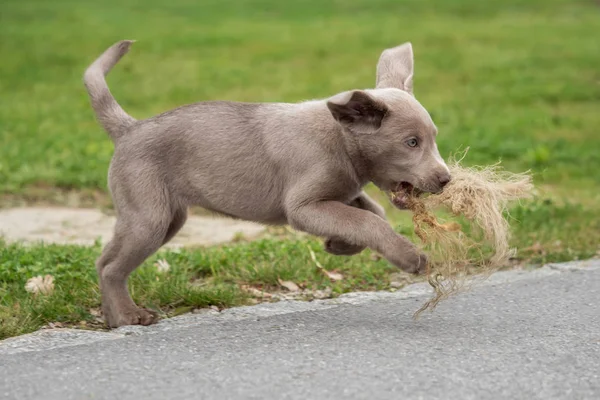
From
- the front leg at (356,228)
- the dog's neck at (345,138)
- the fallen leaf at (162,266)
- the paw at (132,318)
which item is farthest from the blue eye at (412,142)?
the fallen leaf at (162,266)

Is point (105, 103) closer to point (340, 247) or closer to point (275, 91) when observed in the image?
point (340, 247)

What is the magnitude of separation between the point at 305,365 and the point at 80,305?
1.84 metres

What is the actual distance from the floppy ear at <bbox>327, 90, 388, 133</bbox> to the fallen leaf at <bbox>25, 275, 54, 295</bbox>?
81.5 inches

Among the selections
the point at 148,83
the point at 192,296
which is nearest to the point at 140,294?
the point at 192,296

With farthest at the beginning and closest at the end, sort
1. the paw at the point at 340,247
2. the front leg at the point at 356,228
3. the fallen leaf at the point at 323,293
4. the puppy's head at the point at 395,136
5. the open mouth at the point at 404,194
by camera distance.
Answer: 1. the fallen leaf at the point at 323,293
2. the paw at the point at 340,247
3. the open mouth at the point at 404,194
4. the puppy's head at the point at 395,136
5. the front leg at the point at 356,228

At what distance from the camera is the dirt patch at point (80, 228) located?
7.83 meters

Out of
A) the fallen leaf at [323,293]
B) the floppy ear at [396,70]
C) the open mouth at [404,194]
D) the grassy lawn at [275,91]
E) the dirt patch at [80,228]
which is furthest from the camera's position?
the dirt patch at [80,228]

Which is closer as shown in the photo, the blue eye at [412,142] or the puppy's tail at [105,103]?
the blue eye at [412,142]

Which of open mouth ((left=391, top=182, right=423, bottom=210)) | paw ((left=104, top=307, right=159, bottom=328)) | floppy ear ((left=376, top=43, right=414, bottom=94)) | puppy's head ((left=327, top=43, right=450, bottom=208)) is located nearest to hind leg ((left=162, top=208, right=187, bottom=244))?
paw ((left=104, top=307, right=159, bottom=328))

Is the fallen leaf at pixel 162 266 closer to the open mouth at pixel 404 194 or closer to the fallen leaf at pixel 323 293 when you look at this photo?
the fallen leaf at pixel 323 293

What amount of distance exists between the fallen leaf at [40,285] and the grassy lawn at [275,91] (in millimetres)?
84

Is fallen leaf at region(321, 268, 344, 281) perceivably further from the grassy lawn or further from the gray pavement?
the gray pavement

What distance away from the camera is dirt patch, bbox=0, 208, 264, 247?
7832 mm

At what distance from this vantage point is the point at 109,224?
827cm
